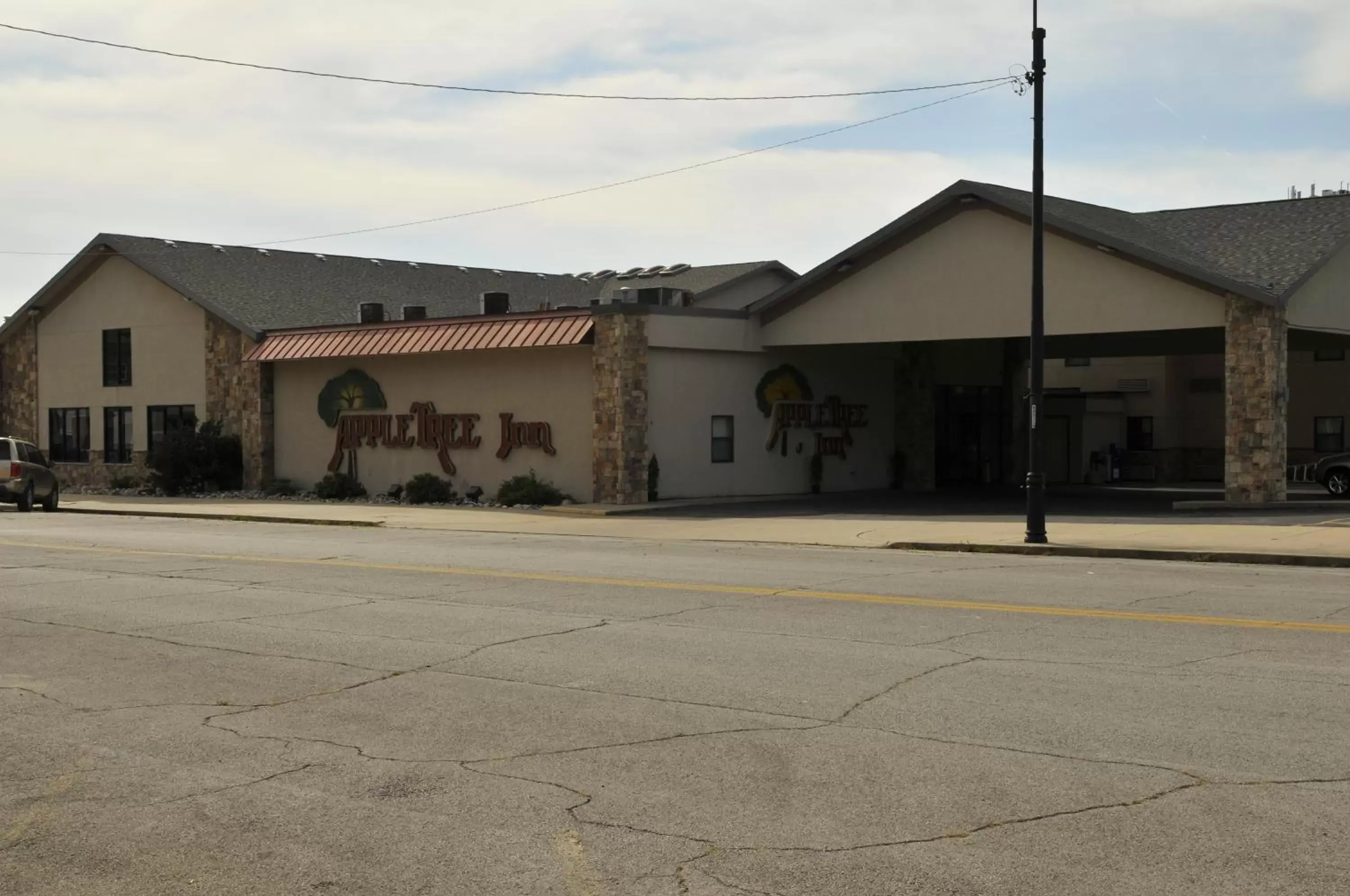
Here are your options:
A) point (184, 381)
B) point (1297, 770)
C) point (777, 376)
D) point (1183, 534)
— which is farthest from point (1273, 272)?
point (184, 381)

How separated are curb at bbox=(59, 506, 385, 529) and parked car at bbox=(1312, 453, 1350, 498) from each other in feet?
71.6

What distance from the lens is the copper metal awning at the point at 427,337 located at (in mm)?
32812

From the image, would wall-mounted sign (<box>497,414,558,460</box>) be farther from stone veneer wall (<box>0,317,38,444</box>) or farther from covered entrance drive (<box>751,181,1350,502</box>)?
stone veneer wall (<box>0,317,38,444</box>)

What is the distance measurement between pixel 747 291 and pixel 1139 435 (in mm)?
14247

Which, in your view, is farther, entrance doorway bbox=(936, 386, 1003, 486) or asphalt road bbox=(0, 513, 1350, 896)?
entrance doorway bbox=(936, 386, 1003, 486)

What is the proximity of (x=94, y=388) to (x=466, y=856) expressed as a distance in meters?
44.2

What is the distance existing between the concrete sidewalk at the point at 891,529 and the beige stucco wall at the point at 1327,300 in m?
5.71

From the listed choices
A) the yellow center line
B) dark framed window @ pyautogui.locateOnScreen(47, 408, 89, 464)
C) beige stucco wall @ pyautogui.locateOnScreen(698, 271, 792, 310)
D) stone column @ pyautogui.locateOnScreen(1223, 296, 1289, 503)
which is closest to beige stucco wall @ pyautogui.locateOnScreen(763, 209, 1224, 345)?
stone column @ pyautogui.locateOnScreen(1223, 296, 1289, 503)

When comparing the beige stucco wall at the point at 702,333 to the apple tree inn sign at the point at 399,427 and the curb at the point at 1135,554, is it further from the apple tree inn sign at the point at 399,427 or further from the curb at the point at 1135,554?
the curb at the point at 1135,554

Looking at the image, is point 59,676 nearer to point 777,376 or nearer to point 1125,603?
point 1125,603

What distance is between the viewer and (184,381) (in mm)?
43688

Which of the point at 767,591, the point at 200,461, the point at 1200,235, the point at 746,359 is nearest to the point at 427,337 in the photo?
the point at 746,359

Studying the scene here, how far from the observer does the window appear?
35094mm

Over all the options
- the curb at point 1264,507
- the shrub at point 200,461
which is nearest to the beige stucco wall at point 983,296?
the curb at point 1264,507
